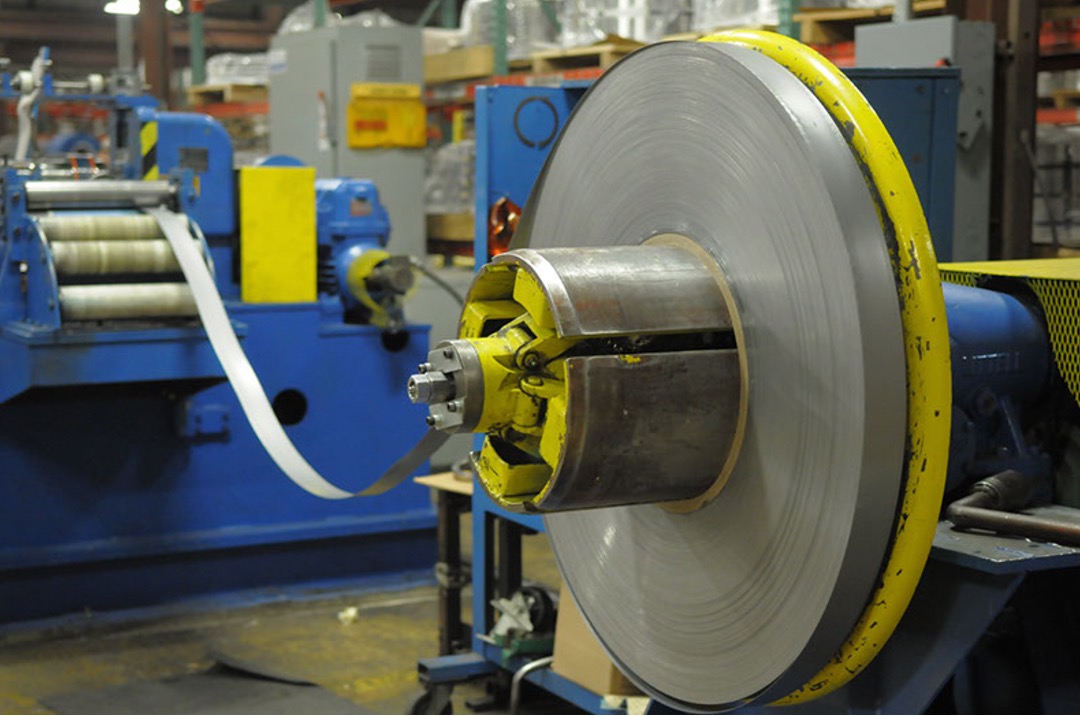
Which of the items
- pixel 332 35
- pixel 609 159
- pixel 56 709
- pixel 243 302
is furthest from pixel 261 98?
pixel 609 159

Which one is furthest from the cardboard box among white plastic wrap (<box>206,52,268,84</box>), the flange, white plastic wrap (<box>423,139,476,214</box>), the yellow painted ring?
white plastic wrap (<box>206,52,268,84</box>)

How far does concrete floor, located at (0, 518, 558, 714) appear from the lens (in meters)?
4.19

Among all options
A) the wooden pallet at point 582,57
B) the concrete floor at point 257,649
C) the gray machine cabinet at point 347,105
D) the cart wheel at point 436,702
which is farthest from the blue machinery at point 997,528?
the gray machine cabinet at point 347,105

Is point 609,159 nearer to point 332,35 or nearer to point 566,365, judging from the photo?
point 566,365

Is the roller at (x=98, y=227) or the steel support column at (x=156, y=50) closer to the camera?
the roller at (x=98, y=227)

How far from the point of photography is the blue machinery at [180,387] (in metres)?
4.27

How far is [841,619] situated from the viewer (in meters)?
1.37

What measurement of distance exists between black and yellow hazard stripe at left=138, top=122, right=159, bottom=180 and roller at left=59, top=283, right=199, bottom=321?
822mm

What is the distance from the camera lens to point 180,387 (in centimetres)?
471

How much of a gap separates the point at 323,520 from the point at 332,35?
2.96 metres

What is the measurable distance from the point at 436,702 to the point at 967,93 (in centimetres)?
201

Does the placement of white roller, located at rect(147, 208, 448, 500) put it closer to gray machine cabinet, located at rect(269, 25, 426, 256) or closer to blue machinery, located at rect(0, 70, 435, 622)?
blue machinery, located at rect(0, 70, 435, 622)

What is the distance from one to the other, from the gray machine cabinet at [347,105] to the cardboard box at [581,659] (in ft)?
12.7

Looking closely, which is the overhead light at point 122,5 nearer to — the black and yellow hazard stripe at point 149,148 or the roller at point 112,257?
the black and yellow hazard stripe at point 149,148
